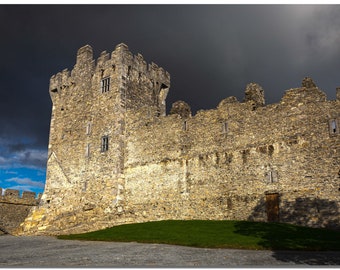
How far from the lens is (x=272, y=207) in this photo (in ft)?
68.9

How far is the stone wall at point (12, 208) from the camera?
3834cm

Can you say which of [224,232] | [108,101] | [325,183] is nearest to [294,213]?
[325,183]

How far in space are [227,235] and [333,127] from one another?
26.9 ft

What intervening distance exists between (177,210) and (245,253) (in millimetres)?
11684

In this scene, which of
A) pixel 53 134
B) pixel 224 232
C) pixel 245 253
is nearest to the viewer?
pixel 245 253

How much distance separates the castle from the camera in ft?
67.7

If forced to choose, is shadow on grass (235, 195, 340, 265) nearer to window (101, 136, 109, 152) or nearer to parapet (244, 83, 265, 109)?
parapet (244, 83, 265, 109)

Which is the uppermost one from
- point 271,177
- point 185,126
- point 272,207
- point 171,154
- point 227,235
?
point 185,126

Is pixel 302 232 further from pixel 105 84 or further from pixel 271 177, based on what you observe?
pixel 105 84

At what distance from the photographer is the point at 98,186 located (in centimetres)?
2823

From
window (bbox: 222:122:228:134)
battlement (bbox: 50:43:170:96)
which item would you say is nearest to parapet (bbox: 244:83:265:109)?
window (bbox: 222:122:228:134)

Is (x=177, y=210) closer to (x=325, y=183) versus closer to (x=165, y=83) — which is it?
(x=325, y=183)

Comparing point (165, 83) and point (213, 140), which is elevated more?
point (165, 83)

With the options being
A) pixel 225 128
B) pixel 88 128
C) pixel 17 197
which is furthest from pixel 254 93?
pixel 17 197
